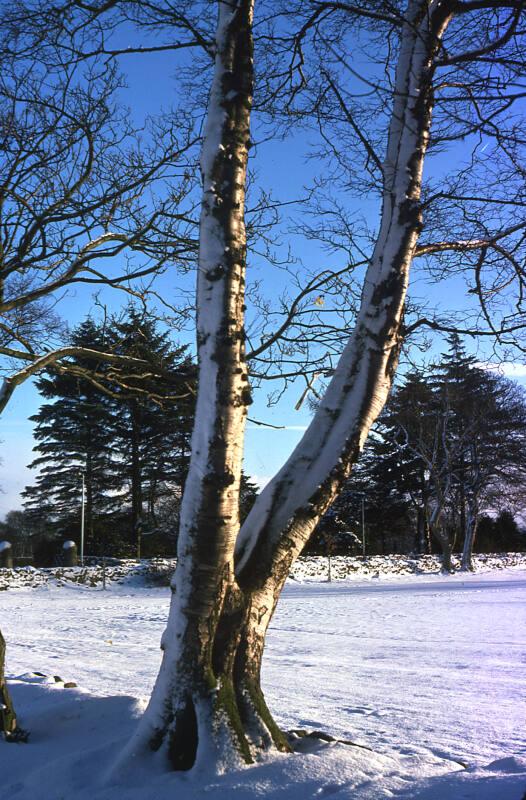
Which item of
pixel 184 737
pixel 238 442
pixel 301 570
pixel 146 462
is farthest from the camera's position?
pixel 146 462

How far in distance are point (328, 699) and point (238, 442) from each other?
385 cm

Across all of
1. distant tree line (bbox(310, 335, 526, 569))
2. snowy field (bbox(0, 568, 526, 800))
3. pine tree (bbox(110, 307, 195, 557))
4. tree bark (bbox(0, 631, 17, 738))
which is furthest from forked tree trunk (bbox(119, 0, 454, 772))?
pine tree (bbox(110, 307, 195, 557))

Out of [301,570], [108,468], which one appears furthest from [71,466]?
[301,570]

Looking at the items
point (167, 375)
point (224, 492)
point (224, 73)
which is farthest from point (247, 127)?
point (167, 375)

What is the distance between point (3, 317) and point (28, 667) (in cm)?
417

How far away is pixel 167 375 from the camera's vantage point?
18.1 ft

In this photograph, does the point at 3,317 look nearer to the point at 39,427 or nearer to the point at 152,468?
the point at 152,468

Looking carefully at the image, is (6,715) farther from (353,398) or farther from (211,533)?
(353,398)

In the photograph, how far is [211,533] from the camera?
3068mm

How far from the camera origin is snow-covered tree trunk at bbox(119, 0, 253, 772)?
304 cm

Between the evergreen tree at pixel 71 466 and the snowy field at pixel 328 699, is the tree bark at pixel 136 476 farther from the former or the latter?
the snowy field at pixel 328 699

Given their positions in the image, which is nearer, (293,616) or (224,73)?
(224,73)

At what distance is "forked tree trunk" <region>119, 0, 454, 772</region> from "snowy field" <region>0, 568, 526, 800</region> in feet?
0.87

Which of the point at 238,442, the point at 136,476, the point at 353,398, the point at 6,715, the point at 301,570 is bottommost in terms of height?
the point at 301,570
